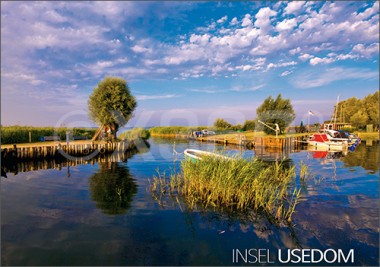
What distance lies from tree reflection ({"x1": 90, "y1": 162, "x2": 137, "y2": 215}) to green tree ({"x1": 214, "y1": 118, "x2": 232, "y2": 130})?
59.9 m

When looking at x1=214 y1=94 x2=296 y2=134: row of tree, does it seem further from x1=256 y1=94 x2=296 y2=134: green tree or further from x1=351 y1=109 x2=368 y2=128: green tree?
x1=351 y1=109 x2=368 y2=128: green tree

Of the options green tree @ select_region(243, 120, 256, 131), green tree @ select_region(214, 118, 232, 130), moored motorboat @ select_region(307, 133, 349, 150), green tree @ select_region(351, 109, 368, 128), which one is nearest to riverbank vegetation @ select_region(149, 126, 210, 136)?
green tree @ select_region(214, 118, 232, 130)

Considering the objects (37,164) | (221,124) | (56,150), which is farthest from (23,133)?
(221,124)

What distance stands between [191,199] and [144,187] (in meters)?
4.32

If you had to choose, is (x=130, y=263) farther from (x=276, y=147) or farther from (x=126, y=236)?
(x=276, y=147)

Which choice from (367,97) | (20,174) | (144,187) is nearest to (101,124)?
(20,174)

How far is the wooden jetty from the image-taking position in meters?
23.2

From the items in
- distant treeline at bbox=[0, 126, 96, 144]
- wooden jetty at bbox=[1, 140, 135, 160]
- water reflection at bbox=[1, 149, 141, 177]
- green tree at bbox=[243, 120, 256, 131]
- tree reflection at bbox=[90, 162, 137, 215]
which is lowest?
tree reflection at bbox=[90, 162, 137, 215]

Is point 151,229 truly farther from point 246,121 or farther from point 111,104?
point 246,121

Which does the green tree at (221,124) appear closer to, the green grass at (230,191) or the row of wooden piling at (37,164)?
the row of wooden piling at (37,164)

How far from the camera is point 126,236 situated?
8195mm

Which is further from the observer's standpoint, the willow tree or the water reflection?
the willow tree

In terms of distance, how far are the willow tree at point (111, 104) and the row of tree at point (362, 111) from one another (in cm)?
5836

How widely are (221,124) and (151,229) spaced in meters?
71.6
